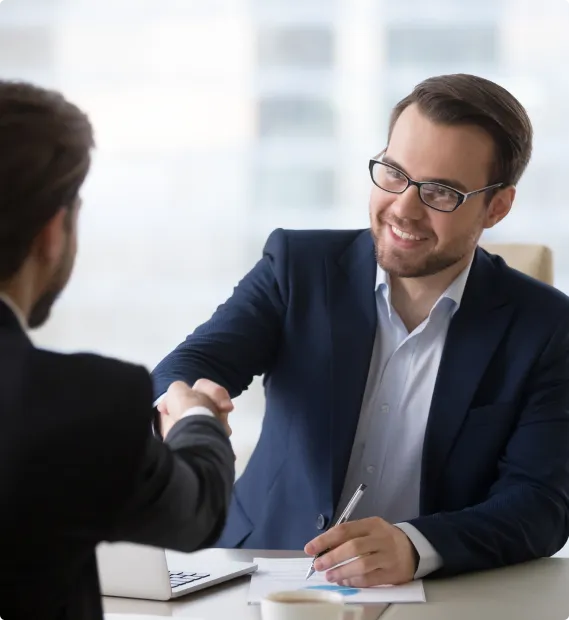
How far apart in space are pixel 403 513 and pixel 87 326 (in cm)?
192

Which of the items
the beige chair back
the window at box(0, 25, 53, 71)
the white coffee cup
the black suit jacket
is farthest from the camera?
the window at box(0, 25, 53, 71)

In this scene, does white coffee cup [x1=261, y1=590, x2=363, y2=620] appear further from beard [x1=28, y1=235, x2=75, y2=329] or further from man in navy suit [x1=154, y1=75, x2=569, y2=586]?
man in navy suit [x1=154, y1=75, x2=569, y2=586]

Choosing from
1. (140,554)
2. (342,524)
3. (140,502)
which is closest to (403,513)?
(342,524)

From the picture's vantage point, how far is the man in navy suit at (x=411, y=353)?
198 centimetres

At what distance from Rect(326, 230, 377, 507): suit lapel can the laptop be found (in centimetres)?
49

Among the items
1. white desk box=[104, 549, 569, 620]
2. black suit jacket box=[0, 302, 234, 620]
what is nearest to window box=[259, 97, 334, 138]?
white desk box=[104, 549, 569, 620]

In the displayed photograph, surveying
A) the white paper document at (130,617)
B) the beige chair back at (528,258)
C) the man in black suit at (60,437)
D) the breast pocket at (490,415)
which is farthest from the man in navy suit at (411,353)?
the man in black suit at (60,437)

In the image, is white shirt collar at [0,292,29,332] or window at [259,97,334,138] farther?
window at [259,97,334,138]

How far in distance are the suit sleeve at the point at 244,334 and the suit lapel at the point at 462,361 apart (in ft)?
1.19

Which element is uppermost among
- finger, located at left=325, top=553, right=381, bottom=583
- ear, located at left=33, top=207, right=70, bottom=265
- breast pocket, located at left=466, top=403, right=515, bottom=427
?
ear, located at left=33, top=207, right=70, bottom=265

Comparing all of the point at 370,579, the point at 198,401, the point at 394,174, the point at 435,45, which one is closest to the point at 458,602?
the point at 370,579

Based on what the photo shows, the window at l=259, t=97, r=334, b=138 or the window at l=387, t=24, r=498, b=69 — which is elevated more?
the window at l=387, t=24, r=498, b=69

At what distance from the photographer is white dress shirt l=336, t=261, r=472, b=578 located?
6.66 ft

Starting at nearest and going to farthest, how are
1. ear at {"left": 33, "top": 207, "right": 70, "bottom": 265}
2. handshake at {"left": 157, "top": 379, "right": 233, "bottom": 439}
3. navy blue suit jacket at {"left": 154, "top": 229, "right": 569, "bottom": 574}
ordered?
1. ear at {"left": 33, "top": 207, "right": 70, "bottom": 265}
2. handshake at {"left": 157, "top": 379, "right": 233, "bottom": 439}
3. navy blue suit jacket at {"left": 154, "top": 229, "right": 569, "bottom": 574}
